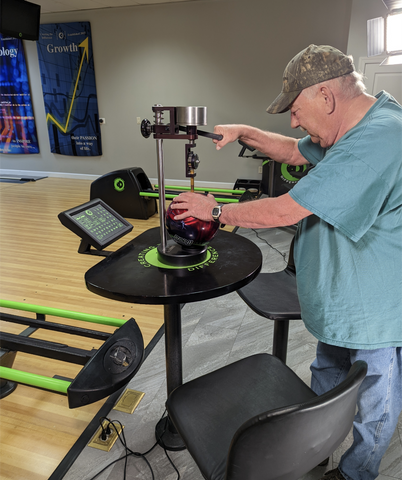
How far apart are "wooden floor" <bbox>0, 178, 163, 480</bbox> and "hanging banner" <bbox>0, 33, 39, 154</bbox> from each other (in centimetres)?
196

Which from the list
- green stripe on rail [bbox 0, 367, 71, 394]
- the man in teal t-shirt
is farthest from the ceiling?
green stripe on rail [bbox 0, 367, 71, 394]

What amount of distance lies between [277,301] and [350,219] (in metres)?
0.63

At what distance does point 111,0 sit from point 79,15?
1063 mm

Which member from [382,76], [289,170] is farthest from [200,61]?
[382,76]

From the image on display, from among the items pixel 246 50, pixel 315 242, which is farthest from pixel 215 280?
pixel 246 50

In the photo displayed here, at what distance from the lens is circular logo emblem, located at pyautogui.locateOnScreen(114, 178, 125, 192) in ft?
15.4

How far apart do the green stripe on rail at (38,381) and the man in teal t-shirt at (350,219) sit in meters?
0.65

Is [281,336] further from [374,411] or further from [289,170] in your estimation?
A: [289,170]

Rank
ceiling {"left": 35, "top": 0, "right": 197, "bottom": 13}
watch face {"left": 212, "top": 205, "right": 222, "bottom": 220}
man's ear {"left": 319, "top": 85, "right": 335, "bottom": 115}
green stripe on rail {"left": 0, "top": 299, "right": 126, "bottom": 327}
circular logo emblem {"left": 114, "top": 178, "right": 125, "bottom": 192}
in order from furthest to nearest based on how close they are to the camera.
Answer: ceiling {"left": 35, "top": 0, "right": 197, "bottom": 13} → circular logo emblem {"left": 114, "top": 178, "right": 125, "bottom": 192} → green stripe on rail {"left": 0, "top": 299, "right": 126, "bottom": 327} → watch face {"left": 212, "top": 205, "right": 222, "bottom": 220} → man's ear {"left": 319, "top": 85, "right": 335, "bottom": 115}

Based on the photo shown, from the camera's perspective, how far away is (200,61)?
614 cm

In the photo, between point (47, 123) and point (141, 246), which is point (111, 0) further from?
point (141, 246)

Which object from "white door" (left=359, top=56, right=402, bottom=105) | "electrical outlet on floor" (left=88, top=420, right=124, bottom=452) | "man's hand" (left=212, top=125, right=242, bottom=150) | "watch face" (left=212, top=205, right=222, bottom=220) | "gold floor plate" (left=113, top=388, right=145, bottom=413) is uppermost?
"white door" (left=359, top=56, right=402, bottom=105)

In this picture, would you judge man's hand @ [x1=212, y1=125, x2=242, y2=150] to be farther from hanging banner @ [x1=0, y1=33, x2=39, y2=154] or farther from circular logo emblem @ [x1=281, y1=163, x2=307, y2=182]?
hanging banner @ [x1=0, y1=33, x2=39, y2=154]

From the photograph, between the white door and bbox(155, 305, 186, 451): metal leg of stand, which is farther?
the white door
